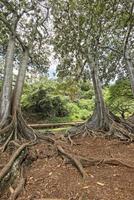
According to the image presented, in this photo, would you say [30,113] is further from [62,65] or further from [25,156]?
[25,156]

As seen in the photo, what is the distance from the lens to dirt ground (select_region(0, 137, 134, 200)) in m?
5.81

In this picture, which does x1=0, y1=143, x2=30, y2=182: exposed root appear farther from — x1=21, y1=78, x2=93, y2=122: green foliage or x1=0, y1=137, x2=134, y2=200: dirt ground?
x1=21, y1=78, x2=93, y2=122: green foliage

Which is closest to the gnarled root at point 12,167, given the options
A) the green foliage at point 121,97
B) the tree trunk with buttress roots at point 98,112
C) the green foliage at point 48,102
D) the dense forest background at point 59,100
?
the tree trunk with buttress roots at point 98,112

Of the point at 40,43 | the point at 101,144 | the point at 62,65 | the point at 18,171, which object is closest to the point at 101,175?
the point at 18,171

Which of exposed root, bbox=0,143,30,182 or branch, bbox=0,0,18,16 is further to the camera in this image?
branch, bbox=0,0,18,16

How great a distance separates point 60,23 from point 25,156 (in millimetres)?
8318

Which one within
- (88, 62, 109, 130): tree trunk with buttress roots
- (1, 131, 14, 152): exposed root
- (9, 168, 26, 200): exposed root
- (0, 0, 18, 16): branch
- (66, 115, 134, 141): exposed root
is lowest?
(9, 168, 26, 200): exposed root

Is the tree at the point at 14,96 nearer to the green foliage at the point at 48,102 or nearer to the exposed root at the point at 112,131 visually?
the exposed root at the point at 112,131

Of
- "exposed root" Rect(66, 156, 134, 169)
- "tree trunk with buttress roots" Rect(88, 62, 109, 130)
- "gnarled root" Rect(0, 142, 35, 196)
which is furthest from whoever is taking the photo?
"tree trunk with buttress roots" Rect(88, 62, 109, 130)

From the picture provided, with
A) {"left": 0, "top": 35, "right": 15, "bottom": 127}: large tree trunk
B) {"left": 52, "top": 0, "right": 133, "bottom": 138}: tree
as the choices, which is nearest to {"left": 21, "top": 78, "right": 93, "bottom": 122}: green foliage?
{"left": 52, "top": 0, "right": 133, "bottom": 138}: tree

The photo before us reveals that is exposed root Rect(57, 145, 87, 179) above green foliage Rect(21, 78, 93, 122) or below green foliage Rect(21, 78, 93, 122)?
below

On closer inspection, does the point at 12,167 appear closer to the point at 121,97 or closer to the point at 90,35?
the point at 90,35

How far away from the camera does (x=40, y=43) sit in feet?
47.0

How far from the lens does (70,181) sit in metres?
6.44
